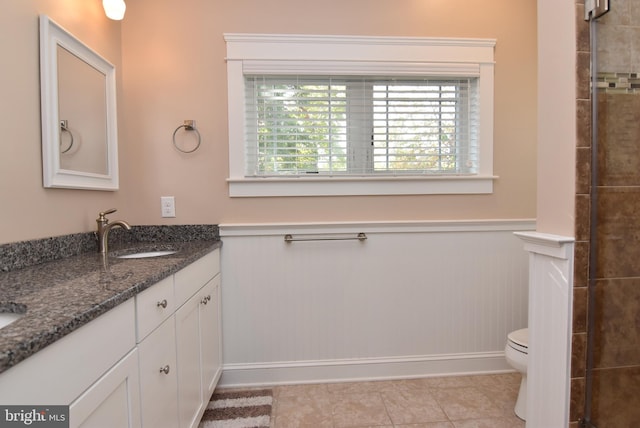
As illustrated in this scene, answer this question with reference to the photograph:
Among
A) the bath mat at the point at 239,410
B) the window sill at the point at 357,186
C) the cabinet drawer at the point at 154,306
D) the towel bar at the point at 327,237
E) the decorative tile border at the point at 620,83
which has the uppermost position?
the decorative tile border at the point at 620,83

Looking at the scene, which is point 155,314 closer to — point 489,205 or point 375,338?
point 375,338

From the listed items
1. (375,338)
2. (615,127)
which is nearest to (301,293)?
(375,338)

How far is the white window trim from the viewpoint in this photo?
194cm

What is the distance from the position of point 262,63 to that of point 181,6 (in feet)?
1.91

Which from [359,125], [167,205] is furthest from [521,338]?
[167,205]

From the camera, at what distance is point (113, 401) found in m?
0.84

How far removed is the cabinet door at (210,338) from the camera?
1.59 metres

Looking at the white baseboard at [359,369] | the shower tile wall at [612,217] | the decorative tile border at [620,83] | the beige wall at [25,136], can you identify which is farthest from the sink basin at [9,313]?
the decorative tile border at [620,83]

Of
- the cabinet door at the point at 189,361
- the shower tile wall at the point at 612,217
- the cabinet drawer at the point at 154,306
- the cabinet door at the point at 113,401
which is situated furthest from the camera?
the cabinet door at the point at 189,361

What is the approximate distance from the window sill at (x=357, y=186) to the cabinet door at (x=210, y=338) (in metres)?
0.59

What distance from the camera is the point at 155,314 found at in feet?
3.53

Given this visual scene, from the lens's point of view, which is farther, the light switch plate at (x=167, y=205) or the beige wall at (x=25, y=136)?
the light switch plate at (x=167, y=205)

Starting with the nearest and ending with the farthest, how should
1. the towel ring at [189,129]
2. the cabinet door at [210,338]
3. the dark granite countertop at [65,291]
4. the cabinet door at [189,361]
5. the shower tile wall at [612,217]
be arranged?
the dark granite countertop at [65,291]
the shower tile wall at [612,217]
the cabinet door at [189,361]
the cabinet door at [210,338]
the towel ring at [189,129]

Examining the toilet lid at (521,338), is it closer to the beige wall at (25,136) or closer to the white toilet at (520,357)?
the white toilet at (520,357)
